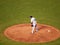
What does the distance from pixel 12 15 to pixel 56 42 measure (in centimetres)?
819

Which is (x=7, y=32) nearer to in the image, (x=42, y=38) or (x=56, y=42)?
(x=42, y=38)

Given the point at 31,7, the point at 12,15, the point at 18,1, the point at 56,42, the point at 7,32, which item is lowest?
the point at 56,42

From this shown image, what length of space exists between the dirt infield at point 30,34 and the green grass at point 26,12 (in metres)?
0.58

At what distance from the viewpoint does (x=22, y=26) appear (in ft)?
63.0

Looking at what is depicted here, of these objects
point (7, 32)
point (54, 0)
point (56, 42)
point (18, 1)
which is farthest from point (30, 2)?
point (56, 42)

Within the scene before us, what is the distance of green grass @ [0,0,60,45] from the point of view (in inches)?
800

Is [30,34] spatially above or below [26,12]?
below

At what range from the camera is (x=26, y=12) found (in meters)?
23.8

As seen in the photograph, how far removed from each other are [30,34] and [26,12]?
703 cm

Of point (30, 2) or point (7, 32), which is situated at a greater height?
point (30, 2)

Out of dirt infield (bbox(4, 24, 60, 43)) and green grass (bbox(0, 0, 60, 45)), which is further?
green grass (bbox(0, 0, 60, 45))

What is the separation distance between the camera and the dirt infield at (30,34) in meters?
16.5

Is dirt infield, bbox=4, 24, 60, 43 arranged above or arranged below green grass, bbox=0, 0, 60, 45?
below

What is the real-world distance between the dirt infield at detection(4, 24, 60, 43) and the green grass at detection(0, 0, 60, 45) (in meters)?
0.58
